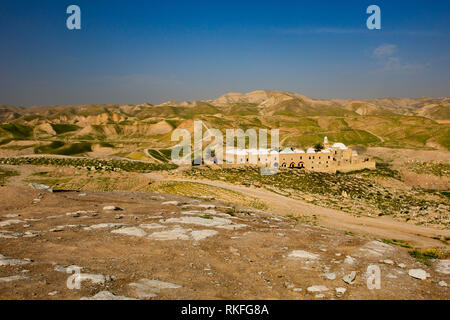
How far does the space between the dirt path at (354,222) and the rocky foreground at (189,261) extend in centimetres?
778

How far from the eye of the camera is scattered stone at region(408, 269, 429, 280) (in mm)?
11452

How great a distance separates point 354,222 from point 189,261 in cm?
2092

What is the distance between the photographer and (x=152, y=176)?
50.5 metres

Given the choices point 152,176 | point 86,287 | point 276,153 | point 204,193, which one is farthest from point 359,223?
point 276,153

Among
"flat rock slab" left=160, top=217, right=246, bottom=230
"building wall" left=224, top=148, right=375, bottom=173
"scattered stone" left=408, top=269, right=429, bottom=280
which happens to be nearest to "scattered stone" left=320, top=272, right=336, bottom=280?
"scattered stone" left=408, top=269, right=429, bottom=280

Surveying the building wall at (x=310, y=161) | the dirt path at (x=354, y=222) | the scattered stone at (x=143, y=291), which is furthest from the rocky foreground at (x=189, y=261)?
the building wall at (x=310, y=161)

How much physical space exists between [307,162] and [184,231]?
59.6 meters

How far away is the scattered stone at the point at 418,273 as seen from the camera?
11.5 meters

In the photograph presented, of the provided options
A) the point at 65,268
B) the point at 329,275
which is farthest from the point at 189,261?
the point at 329,275

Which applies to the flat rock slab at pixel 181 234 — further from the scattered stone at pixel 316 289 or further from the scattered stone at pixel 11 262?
the scattered stone at pixel 316 289

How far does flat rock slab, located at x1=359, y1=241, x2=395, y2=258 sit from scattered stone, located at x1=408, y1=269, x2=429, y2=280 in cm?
200

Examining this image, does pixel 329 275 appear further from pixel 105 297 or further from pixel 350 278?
pixel 105 297

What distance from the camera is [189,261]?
12.5m
